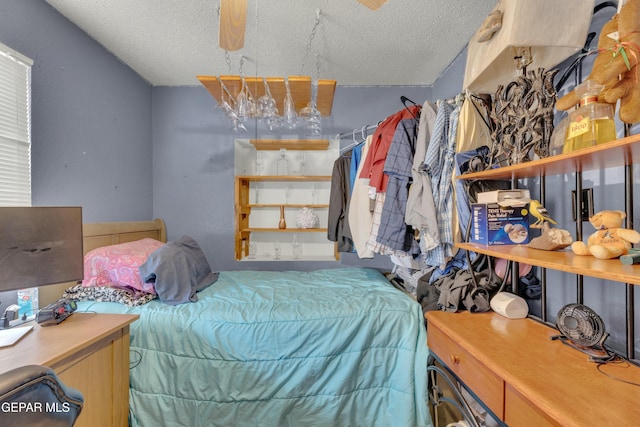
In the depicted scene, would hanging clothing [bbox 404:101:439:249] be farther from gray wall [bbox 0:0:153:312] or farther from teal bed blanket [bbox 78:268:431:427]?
gray wall [bbox 0:0:153:312]

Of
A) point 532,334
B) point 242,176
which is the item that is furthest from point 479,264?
point 242,176

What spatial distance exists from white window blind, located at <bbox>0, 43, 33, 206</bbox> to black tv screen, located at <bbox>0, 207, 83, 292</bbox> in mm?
493

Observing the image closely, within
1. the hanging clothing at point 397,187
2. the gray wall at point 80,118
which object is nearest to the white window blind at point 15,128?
the gray wall at point 80,118

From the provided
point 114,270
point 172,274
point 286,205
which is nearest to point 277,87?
point 286,205

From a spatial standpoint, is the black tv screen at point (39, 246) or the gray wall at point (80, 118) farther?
the gray wall at point (80, 118)

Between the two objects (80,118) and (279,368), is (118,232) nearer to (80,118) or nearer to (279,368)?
(80,118)

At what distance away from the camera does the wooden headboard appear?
1.94 meters

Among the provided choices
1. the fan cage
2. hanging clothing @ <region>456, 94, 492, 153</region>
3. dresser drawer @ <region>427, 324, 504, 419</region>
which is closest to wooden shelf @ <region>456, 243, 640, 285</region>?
the fan cage

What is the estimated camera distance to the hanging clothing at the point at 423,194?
1479 millimetres

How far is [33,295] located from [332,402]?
180 centimetres

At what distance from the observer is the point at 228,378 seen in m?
1.50

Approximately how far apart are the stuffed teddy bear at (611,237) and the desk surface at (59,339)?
1865mm

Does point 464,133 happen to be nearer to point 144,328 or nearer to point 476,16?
point 476,16

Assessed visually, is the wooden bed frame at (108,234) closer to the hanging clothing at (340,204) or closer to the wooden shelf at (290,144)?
the wooden shelf at (290,144)
